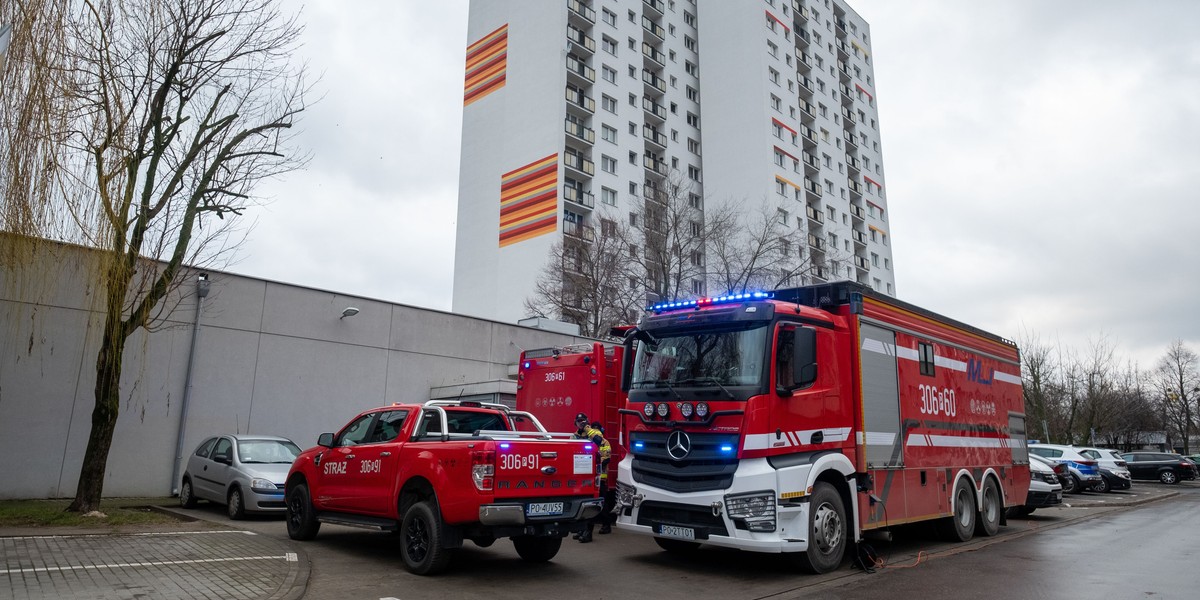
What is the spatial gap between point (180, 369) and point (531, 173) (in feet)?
104

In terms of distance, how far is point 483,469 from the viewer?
7.55m

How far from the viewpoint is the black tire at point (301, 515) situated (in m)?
10.0

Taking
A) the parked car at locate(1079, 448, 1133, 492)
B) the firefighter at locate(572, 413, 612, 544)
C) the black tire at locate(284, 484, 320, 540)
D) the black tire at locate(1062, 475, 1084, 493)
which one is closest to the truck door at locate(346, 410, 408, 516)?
the black tire at locate(284, 484, 320, 540)

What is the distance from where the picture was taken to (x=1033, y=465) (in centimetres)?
1667

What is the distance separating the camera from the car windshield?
13.4 meters

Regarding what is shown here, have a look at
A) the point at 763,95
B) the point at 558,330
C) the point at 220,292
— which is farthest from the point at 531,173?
the point at 220,292

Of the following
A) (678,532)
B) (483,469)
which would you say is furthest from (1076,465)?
(483,469)

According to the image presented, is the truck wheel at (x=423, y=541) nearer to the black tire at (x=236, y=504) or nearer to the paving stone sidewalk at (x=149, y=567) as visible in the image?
the paving stone sidewalk at (x=149, y=567)

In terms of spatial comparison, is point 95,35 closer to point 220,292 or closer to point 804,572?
point 220,292

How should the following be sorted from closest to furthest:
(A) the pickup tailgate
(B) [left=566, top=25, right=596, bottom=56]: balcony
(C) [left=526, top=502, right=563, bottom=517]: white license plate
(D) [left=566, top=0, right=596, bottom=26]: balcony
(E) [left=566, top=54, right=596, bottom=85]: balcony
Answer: (A) the pickup tailgate, (C) [left=526, top=502, right=563, bottom=517]: white license plate, (E) [left=566, top=54, right=596, bottom=85]: balcony, (B) [left=566, top=25, right=596, bottom=56]: balcony, (D) [left=566, top=0, right=596, bottom=26]: balcony

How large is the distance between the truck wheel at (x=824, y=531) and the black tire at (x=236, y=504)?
9440 mm

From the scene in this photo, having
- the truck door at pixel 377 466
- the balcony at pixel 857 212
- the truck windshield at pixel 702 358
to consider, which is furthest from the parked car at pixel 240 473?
the balcony at pixel 857 212

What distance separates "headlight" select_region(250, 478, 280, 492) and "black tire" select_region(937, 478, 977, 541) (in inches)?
435

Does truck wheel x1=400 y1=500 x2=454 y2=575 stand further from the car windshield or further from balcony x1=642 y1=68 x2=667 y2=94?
balcony x1=642 y1=68 x2=667 y2=94
